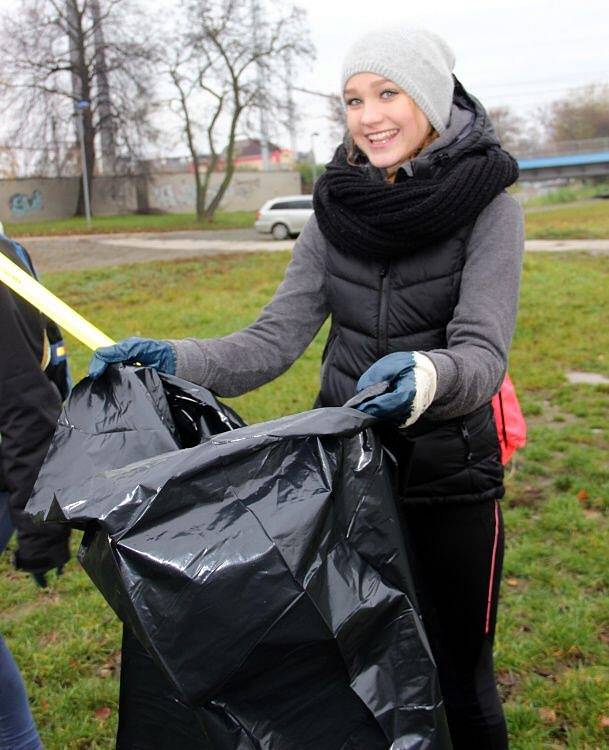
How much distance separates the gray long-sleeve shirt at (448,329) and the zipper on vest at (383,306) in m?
0.17

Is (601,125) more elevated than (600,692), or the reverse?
(601,125)

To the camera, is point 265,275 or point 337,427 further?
point 265,275

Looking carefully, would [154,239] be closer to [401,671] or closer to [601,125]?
[401,671]

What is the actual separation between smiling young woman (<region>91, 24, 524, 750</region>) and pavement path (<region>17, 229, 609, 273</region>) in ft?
42.9

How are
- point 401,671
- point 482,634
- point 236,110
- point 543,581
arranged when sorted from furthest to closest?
point 236,110
point 543,581
point 482,634
point 401,671

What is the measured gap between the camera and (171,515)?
1.38m

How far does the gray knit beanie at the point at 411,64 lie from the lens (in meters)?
1.80

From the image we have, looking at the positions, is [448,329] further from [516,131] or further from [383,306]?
[516,131]

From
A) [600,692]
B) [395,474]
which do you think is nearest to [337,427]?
[395,474]

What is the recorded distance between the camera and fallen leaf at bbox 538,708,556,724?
2664 millimetres

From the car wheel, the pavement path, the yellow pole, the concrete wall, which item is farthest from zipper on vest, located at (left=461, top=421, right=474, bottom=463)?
the concrete wall

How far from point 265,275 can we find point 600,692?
11.6m

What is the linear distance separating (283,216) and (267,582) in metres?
23.4

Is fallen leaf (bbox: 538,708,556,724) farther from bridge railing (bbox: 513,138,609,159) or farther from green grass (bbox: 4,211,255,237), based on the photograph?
bridge railing (bbox: 513,138,609,159)
